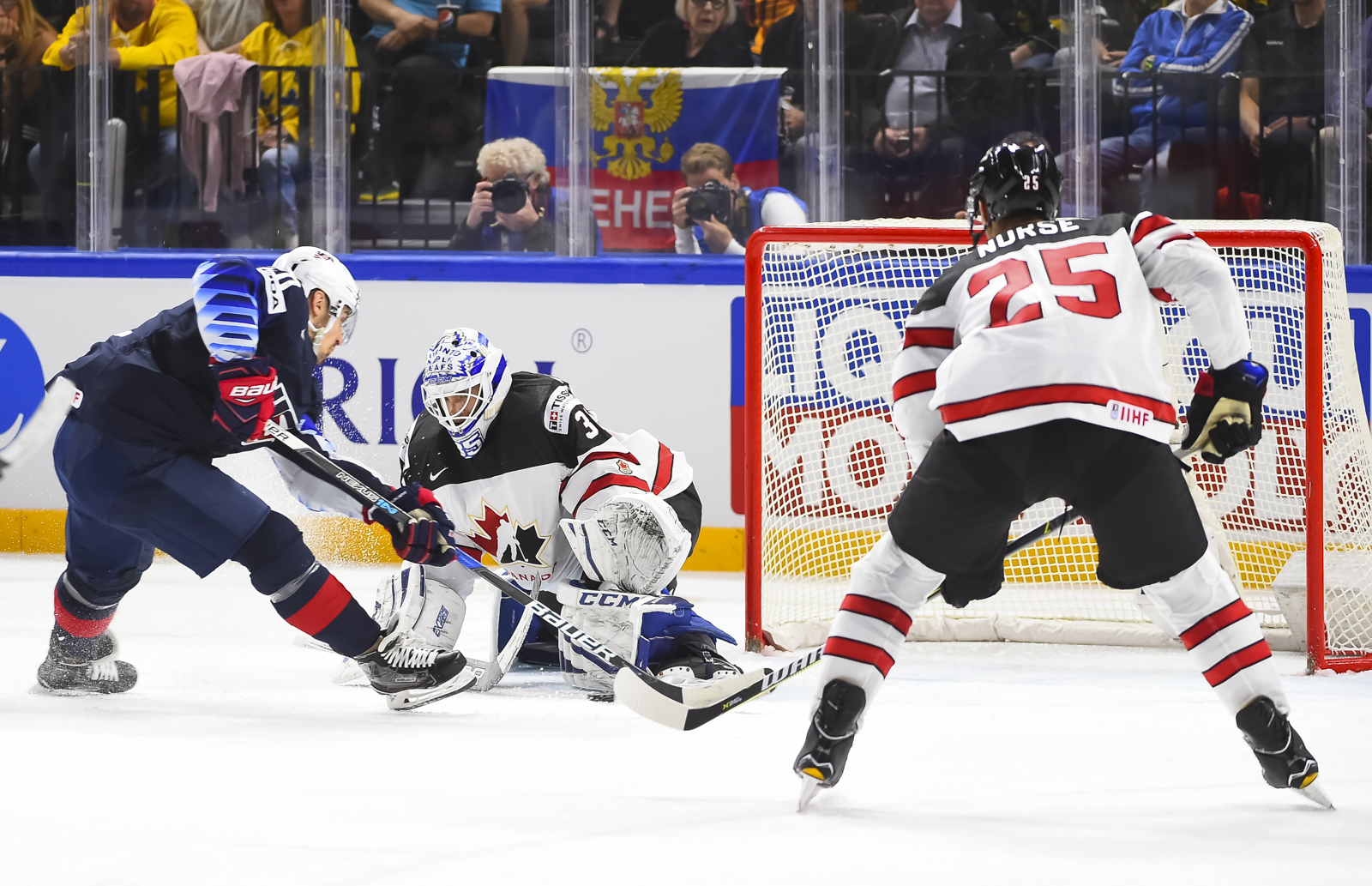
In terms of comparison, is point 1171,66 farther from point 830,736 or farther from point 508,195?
point 830,736

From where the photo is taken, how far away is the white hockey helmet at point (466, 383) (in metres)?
3.23

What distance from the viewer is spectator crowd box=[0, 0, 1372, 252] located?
493cm

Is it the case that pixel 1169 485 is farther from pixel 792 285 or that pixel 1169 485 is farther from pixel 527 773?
pixel 792 285

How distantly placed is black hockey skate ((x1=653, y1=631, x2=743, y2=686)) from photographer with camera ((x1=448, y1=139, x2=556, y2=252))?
2.18m

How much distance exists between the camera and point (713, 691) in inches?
109

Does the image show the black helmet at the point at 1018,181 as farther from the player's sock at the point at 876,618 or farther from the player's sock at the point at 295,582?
the player's sock at the point at 295,582

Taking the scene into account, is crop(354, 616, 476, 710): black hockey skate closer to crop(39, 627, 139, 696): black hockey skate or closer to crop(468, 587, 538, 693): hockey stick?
crop(468, 587, 538, 693): hockey stick

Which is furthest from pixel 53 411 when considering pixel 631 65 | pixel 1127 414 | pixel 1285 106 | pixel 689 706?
pixel 1285 106

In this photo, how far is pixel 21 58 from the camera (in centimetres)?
527

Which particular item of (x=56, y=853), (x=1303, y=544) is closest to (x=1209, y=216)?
(x=1303, y=544)

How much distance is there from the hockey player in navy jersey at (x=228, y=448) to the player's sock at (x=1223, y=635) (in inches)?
55.6

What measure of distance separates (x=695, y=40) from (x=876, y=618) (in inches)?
128

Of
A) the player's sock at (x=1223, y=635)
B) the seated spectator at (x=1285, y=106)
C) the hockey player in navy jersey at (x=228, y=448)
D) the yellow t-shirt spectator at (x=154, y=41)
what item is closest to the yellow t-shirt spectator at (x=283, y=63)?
the yellow t-shirt spectator at (x=154, y=41)

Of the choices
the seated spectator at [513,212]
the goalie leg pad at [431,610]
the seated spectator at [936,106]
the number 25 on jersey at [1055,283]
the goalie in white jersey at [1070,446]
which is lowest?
the goalie leg pad at [431,610]
